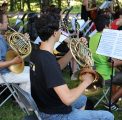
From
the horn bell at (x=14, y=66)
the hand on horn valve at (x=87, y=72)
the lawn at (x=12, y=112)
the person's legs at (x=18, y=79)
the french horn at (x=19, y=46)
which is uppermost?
the hand on horn valve at (x=87, y=72)

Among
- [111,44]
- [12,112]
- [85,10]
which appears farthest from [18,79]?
[85,10]

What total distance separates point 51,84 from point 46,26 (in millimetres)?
476

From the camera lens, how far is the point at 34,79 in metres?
2.99

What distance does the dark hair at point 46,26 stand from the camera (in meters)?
2.93

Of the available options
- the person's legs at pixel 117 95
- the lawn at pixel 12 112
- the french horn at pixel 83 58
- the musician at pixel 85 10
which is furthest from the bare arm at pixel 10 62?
the musician at pixel 85 10

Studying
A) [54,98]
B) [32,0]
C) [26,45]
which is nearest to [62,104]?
[54,98]

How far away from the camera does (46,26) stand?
2.93m

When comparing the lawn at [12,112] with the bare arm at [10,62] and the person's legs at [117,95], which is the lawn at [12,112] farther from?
the bare arm at [10,62]

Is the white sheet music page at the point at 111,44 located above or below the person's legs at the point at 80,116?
above

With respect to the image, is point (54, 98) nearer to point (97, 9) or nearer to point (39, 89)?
point (39, 89)

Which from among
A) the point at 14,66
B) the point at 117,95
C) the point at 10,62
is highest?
the point at 10,62

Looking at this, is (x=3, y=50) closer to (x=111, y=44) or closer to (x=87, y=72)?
(x=111, y=44)

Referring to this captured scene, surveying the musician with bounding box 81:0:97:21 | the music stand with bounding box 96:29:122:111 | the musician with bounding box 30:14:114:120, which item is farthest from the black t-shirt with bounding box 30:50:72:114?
the musician with bounding box 81:0:97:21

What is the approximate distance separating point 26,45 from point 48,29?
116cm
